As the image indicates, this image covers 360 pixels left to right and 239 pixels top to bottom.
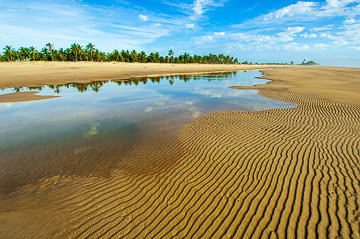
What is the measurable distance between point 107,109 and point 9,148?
24.0 ft

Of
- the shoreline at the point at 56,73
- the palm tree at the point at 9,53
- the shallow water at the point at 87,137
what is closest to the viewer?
the shallow water at the point at 87,137

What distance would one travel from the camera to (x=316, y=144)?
7.90 m

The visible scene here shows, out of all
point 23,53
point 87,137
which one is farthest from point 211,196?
point 23,53

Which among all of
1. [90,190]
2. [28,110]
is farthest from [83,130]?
[28,110]

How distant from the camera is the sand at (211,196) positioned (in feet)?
13.1

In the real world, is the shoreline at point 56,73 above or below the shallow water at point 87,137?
above

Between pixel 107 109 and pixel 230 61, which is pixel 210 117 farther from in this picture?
pixel 230 61

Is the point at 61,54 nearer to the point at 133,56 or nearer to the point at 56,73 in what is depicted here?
the point at 133,56

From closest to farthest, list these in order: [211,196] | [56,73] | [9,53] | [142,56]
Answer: [211,196]
[56,73]
[9,53]
[142,56]

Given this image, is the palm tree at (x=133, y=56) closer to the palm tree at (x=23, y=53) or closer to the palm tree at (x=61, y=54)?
the palm tree at (x=61, y=54)

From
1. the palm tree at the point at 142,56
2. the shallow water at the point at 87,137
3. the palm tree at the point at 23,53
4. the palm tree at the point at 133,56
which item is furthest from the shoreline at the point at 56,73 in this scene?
the palm tree at the point at 142,56

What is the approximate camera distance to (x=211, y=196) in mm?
4949

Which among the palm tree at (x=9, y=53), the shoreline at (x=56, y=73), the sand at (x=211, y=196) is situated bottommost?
the sand at (x=211, y=196)

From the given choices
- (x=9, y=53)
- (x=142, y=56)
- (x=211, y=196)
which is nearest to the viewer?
(x=211, y=196)
